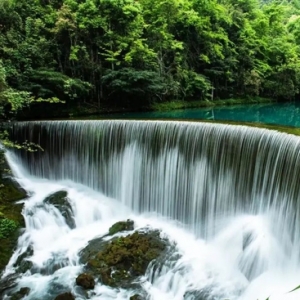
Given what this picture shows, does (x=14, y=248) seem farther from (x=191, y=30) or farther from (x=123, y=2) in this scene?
(x=191, y=30)

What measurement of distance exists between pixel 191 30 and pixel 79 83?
11.1m

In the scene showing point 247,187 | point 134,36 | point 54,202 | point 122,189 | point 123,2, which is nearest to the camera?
point 247,187

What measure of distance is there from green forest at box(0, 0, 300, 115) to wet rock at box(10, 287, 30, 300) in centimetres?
458

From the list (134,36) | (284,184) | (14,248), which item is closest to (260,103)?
(134,36)

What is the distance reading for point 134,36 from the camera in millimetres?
17203

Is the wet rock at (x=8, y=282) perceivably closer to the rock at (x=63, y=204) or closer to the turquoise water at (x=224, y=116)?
the rock at (x=63, y=204)

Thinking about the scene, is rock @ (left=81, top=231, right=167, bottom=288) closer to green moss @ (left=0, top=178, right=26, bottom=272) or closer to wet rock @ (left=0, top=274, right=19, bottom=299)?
wet rock @ (left=0, top=274, right=19, bottom=299)

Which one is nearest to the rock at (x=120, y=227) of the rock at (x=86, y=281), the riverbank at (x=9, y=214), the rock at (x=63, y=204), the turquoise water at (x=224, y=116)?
the rock at (x=63, y=204)

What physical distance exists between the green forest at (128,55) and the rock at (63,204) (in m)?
2.79

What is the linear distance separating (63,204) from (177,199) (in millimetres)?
3258

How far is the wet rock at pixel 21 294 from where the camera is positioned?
6.84 m

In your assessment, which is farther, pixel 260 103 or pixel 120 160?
pixel 260 103

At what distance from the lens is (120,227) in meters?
8.99

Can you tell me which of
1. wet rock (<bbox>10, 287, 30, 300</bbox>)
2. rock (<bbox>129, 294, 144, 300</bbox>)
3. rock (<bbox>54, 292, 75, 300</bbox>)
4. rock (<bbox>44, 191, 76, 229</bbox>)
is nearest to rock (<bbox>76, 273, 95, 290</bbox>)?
rock (<bbox>54, 292, 75, 300</bbox>)
